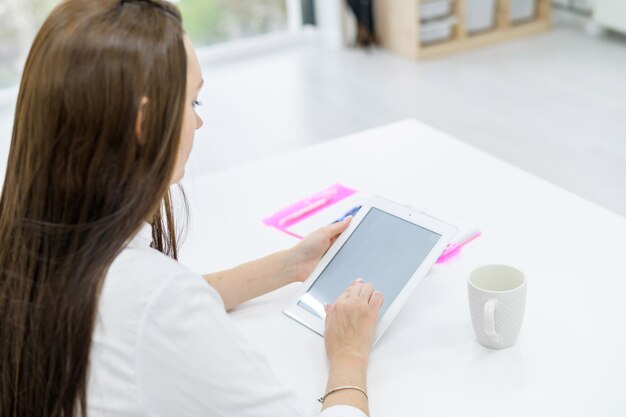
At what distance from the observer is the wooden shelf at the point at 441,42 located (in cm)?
404

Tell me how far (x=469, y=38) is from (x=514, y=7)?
13.5 inches

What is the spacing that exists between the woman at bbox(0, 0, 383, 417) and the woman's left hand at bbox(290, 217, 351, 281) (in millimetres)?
342

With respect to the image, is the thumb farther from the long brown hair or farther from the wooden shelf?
the wooden shelf

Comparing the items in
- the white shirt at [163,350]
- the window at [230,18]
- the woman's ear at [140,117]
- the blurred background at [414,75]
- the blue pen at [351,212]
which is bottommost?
the blurred background at [414,75]

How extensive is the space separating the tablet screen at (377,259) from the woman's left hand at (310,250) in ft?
0.10

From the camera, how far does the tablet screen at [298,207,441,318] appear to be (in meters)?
1.15

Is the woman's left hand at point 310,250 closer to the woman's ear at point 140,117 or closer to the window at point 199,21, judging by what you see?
the woman's ear at point 140,117

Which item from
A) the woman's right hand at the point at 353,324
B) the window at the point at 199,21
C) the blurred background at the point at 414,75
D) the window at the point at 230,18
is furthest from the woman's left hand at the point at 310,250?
the window at the point at 230,18

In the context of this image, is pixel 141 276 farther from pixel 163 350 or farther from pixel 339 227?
pixel 339 227

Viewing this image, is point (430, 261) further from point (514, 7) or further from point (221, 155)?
point (514, 7)

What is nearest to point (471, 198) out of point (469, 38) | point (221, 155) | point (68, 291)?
point (68, 291)

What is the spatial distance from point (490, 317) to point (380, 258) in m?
0.22

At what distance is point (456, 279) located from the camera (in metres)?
1.21

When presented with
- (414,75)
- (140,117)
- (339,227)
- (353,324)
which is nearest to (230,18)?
(414,75)
